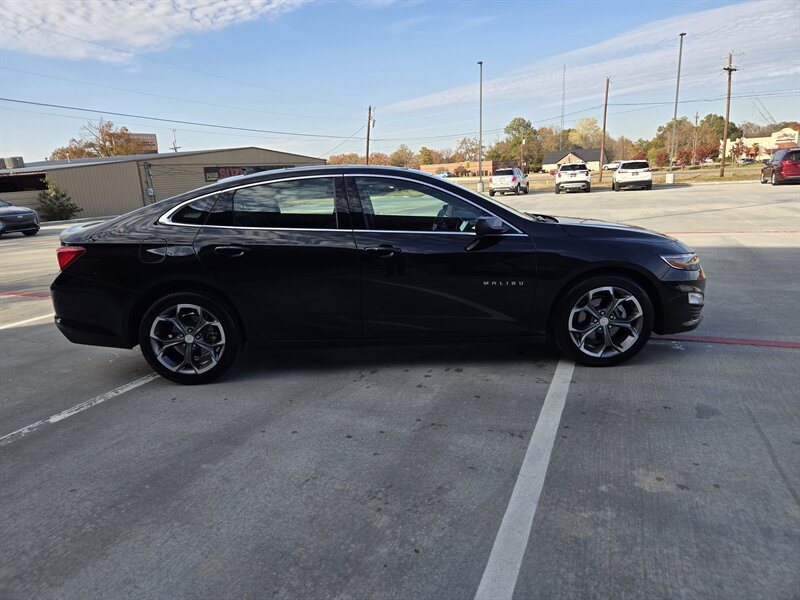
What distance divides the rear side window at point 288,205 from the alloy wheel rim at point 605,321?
204 cm

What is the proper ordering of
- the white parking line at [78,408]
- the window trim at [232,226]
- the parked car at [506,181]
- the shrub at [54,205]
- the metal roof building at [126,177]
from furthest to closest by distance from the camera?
the metal roof building at [126,177], the shrub at [54,205], the parked car at [506,181], the window trim at [232,226], the white parking line at [78,408]

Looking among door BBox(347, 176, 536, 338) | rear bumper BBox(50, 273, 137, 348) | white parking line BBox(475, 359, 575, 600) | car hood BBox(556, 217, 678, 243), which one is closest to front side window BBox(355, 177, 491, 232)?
door BBox(347, 176, 536, 338)

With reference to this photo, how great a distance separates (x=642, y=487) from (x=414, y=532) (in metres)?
1.17

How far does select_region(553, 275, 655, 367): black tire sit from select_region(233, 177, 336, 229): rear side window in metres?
1.94

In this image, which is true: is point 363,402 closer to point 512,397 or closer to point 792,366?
point 512,397

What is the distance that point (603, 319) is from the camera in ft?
14.2

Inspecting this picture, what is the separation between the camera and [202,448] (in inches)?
132

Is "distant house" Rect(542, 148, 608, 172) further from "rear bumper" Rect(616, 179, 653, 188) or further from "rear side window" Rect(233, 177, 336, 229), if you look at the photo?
"rear side window" Rect(233, 177, 336, 229)

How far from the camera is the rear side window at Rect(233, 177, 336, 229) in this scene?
4.27m

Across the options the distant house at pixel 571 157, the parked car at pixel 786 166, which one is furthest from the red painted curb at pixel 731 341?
the distant house at pixel 571 157

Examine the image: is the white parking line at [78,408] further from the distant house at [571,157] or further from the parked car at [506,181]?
the distant house at [571,157]

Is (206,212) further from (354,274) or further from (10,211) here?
(10,211)

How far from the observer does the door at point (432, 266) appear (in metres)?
4.18

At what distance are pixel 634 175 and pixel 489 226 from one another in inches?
1221
